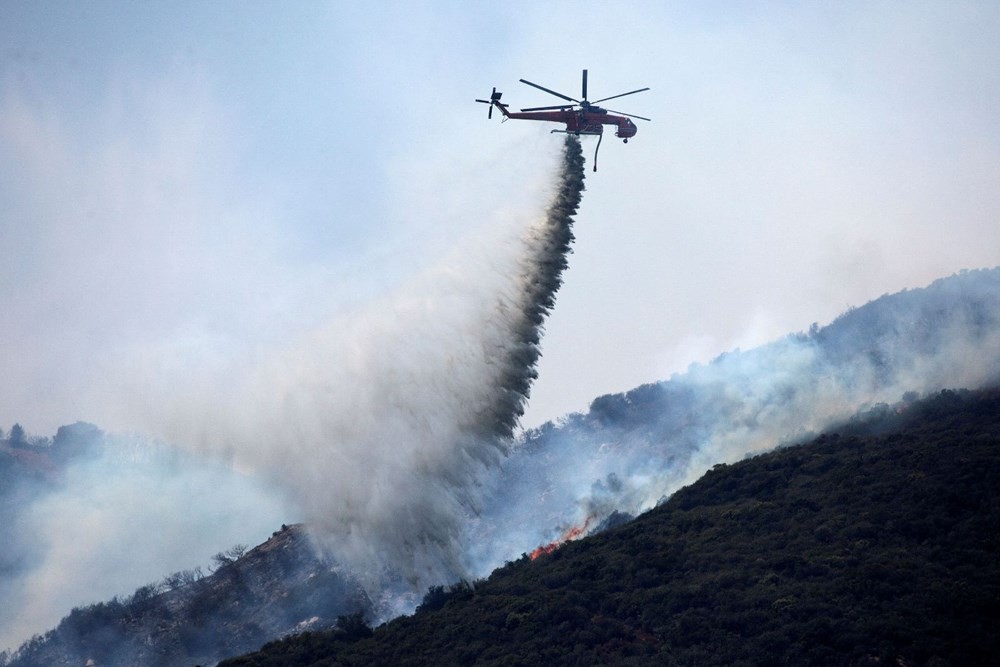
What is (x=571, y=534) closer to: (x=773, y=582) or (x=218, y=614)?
(x=218, y=614)

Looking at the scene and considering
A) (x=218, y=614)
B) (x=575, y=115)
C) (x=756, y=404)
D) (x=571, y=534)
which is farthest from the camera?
(x=756, y=404)

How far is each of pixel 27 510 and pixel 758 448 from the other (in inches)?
4320

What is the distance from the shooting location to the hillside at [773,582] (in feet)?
225

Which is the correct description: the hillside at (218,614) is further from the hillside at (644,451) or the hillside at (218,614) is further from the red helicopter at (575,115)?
the red helicopter at (575,115)

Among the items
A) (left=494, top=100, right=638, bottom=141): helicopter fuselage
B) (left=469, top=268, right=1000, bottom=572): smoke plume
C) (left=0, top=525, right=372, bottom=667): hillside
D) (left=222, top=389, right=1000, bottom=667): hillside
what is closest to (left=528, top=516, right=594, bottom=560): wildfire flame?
(left=469, top=268, right=1000, bottom=572): smoke plume

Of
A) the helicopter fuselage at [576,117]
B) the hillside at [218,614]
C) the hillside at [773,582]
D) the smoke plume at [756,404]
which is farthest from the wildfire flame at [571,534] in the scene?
the helicopter fuselage at [576,117]

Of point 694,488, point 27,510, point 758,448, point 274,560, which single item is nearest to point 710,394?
point 758,448

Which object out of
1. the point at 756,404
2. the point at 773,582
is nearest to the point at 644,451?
the point at 756,404

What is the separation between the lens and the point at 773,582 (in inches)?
3098

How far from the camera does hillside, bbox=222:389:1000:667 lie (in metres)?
68.4

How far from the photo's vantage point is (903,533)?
267 feet

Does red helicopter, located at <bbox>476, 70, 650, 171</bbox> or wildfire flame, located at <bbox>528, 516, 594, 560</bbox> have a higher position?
red helicopter, located at <bbox>476, 70, 650, 171</bbox>

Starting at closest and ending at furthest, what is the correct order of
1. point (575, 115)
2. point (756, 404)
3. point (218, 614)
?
point (575, 115), point (218, 614), point (756, 404)

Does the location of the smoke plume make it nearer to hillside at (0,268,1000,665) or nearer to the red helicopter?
hillside at (0,268,1000,665)
